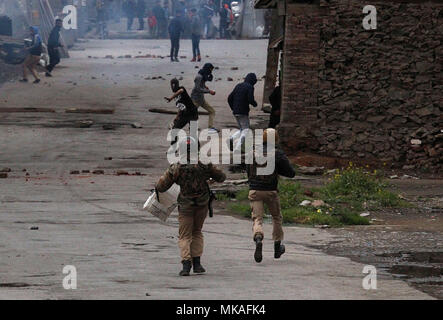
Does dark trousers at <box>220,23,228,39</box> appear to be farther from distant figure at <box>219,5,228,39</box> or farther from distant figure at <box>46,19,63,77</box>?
distant figure at <box>46,19,63,77</box>

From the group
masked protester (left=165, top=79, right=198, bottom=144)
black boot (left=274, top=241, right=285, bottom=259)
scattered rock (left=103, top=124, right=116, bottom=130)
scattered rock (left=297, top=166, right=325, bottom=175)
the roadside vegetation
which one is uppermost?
masked protester (left=165, top=79, right=198, bottom=144)

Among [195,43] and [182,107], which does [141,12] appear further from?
[182,107]

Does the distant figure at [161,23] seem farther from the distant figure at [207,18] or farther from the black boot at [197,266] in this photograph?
the black boot at [197,266]

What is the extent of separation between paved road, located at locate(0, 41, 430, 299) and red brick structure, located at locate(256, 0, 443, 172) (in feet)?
10.6

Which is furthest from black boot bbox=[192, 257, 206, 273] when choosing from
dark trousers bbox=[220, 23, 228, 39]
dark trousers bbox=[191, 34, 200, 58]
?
dark trousers bbox=[220, 23, 228, 39]

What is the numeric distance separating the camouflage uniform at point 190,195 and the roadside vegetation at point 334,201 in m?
4.77

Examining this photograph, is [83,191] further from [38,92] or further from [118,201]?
[38,92]

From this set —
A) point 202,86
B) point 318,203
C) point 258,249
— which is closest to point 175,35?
point 202,86

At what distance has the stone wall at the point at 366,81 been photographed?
22734 mm

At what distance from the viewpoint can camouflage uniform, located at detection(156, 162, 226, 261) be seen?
12.2 m

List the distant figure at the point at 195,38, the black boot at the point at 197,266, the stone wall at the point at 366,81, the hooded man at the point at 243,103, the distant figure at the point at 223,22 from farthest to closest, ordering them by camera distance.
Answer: the distant figure at the point at 223,22
the distant figure at the point at 195,38
the hooded man at the point at 243,103
the stone wall at the point at 366,81
the black boot at the point at 197,266

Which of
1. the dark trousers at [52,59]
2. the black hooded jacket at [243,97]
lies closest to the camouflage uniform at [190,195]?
the black hooded jacket at [243,97]

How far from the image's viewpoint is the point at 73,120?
29312 mm
